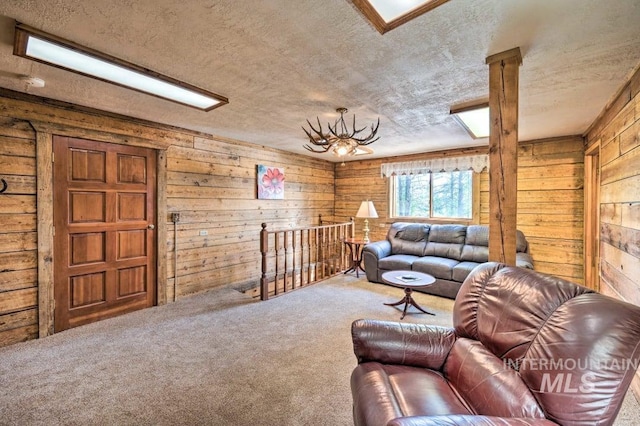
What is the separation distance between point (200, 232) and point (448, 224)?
13.7 ft

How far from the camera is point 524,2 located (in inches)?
54.9

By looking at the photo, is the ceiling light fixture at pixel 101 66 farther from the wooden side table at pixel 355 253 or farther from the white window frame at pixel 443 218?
the white window frame at pixel 443 218

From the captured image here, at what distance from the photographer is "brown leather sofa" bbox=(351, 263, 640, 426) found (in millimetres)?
947

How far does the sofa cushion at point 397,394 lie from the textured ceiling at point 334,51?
1.87 meters

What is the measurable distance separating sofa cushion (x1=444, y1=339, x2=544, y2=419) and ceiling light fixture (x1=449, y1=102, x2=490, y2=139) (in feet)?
7.24

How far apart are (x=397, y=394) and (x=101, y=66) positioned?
2847 mm

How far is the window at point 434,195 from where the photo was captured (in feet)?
16.5

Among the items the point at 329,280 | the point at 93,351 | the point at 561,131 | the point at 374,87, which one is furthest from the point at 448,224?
the point at 93,351

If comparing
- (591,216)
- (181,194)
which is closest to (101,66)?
(181,194)

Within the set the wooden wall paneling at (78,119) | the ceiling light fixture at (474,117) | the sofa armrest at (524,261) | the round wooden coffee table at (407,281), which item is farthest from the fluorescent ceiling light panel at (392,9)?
the sofa armrest at (524,261)

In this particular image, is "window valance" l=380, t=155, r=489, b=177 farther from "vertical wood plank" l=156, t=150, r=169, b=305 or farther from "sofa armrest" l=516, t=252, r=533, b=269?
"vertical wood plank" l=156, t=150, r=169, b=305

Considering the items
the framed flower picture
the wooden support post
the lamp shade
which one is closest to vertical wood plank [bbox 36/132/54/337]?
the framed flower picture

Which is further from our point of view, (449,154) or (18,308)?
(449,154)

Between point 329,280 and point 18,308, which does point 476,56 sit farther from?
point 18,308
